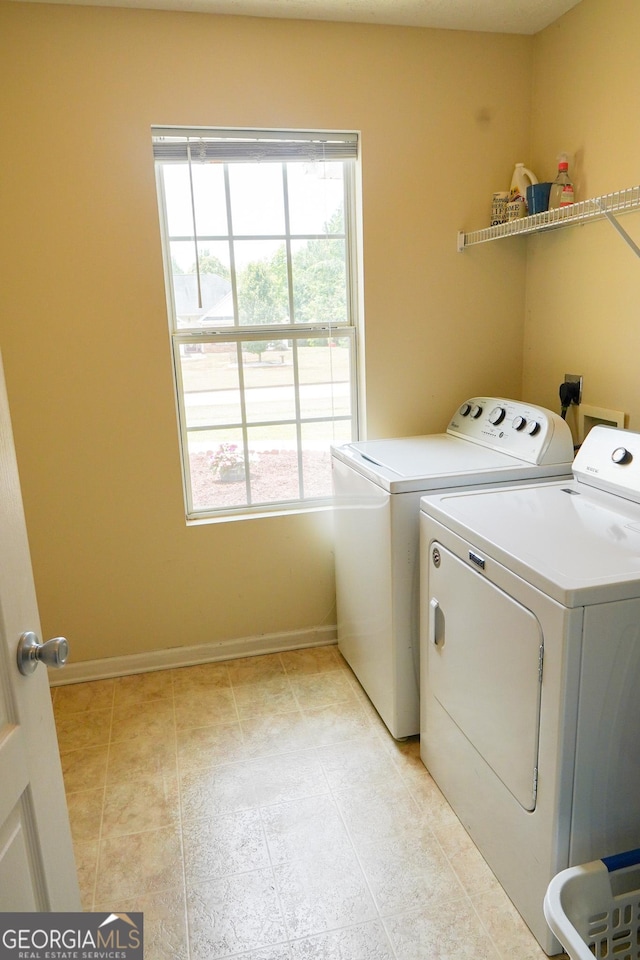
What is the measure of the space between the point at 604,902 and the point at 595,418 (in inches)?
61.5

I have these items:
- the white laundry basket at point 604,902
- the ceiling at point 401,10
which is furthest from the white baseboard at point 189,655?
the ceiling at point 401,10

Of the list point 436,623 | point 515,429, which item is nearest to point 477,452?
point 515,429

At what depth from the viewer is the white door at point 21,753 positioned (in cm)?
96

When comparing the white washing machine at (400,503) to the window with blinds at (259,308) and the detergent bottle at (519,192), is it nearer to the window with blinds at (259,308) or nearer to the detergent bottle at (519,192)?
the window with blinds at (259,308)

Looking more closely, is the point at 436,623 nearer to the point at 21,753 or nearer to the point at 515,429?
the point at 515,429

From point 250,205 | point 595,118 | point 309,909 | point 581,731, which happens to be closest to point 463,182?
point 595,118

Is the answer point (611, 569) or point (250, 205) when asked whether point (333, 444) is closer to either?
point (250, 205)

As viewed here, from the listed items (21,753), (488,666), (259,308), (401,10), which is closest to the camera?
(21,753)

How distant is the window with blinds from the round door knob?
5.63ft

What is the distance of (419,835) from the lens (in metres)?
1.85

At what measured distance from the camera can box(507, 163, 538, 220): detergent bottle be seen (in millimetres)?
2520

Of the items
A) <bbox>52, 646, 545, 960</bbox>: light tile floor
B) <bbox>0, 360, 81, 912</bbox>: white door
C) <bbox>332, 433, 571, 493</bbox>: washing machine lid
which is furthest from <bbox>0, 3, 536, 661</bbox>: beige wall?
<bbox>0, 360, 81, 912</bbox>: white door

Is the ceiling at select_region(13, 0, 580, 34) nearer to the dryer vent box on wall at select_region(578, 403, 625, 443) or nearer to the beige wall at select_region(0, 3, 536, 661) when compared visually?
the beige wall at select_region(0, 3, 536, 661)

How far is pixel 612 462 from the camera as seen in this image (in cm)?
185
